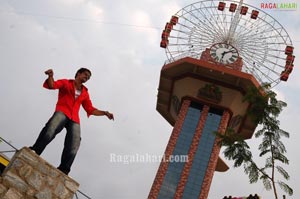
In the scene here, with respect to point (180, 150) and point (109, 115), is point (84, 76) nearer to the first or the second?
point (109, 115)

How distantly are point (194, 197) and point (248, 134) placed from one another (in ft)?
44.0

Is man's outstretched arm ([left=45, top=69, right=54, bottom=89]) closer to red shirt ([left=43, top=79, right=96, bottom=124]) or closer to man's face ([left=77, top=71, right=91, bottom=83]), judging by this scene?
red shirt ([left=43, top=79, right=96, bottom=124])

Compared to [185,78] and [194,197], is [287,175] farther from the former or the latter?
[185,78]

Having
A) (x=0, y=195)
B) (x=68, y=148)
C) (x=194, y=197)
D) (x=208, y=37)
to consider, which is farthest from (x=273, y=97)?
(x=208, y=37)

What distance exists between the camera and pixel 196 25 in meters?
37.9

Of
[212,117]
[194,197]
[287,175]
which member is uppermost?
[212,117]

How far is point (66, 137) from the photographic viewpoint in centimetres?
625

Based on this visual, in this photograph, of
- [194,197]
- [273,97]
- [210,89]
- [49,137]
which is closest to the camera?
[49,137]

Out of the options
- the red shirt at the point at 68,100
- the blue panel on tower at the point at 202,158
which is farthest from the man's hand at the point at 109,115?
the blue panel on tower at the point at 202,158

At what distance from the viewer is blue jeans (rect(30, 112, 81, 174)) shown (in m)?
5.81

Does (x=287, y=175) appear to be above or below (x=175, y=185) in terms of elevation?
below

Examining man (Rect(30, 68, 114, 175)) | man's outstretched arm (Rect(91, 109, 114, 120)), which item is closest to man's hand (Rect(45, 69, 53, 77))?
man (Rect(30, 68, 114, 175))

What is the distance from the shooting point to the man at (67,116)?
5926 mm

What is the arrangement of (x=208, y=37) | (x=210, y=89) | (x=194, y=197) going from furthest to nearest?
1. (x=208, y=37)
2. (x=210, y=89)
3. (x=194, y=197)
